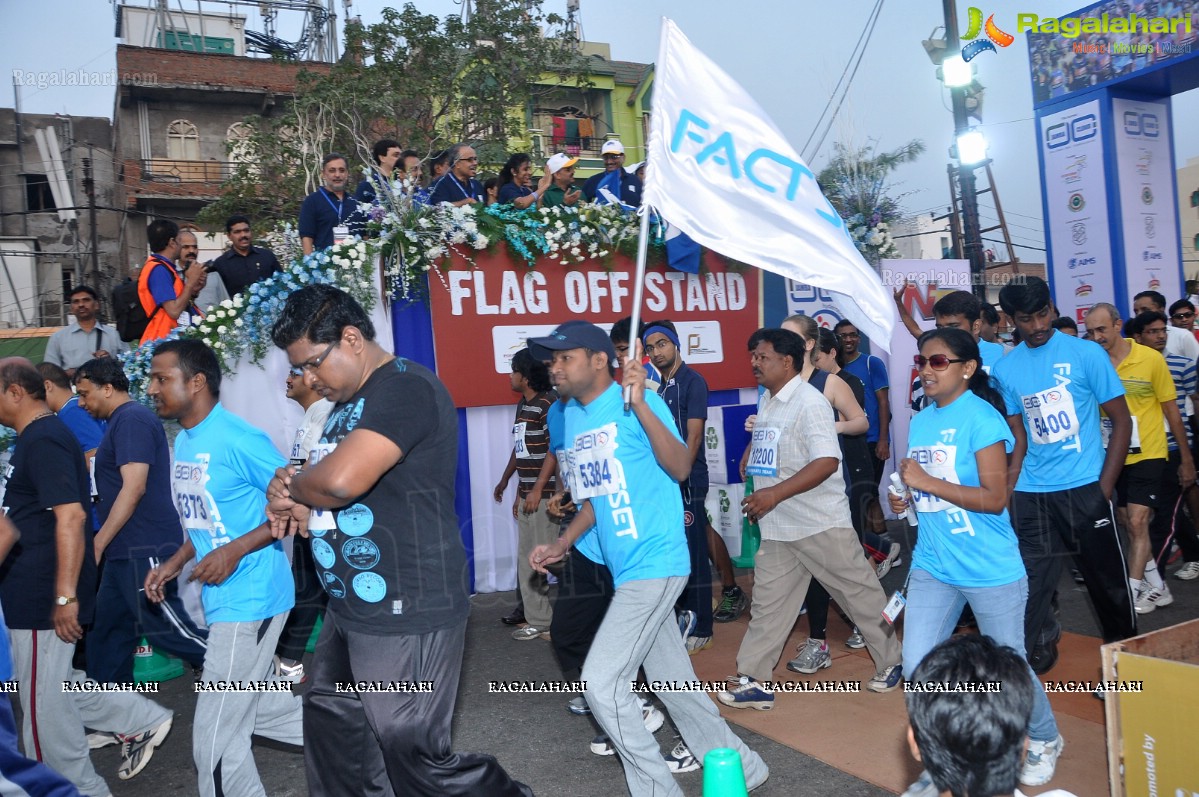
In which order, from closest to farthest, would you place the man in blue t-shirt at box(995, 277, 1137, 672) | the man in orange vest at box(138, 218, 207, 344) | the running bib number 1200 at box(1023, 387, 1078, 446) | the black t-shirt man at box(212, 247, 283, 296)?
the man in blue t-shirt at box(995, 277, 1137, 672) → the running bib number 1200 at box(1023, 387, 1078, 446) → the man in orange vest at box(138, 218, 207, 344) → the black t-shirt man at box(212, 247, 283, 296)

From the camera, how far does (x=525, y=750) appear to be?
15.4 ft

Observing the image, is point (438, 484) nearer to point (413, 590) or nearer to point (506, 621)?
point (413, 590)

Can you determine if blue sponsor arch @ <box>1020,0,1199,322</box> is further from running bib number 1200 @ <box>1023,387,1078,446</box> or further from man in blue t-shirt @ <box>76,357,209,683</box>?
man in blue t-shirt @ <box>76,357,209,683</box>

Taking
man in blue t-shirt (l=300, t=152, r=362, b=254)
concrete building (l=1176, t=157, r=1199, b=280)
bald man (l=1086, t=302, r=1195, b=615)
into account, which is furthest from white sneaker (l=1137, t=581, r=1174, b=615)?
concrete building (l=1176, t=157, r=1199, b=280)

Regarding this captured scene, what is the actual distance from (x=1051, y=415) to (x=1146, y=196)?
7582mm

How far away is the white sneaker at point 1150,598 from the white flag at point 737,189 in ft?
12.7

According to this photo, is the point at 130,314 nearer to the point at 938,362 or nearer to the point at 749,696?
the point at 749,696

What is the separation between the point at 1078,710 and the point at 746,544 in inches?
141

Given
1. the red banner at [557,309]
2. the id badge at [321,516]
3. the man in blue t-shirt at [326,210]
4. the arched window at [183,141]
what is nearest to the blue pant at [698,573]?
the red banner at [557,309]

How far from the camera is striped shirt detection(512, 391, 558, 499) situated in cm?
676

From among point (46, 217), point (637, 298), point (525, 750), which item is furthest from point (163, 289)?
point (46, 217)

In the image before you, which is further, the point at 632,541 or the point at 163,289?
the point at 163,289

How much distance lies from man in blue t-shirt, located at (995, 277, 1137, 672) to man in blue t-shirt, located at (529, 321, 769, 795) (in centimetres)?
200

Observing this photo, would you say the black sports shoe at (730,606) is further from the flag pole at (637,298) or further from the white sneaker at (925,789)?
the white sneaker at (925,789)
